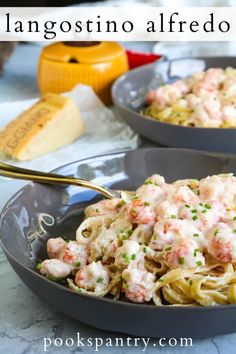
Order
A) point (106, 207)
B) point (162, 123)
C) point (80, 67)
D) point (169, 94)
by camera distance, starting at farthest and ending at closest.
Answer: point (80, 67) → point (169, 94) → point (162, 123) → point (106, 207)

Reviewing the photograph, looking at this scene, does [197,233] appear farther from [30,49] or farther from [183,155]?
[30,49]

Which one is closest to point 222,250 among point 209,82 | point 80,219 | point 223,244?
point 223,244

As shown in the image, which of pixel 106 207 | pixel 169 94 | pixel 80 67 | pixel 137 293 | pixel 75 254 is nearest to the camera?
pixel 137 293

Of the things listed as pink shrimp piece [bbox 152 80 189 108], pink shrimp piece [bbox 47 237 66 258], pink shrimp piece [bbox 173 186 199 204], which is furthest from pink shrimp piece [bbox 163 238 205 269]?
pink shrimp piece [bbox 152 80 189 108]

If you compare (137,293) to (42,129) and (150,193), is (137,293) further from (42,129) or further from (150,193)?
(42,129)

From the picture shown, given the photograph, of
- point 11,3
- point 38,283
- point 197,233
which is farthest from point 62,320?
point 11,3
